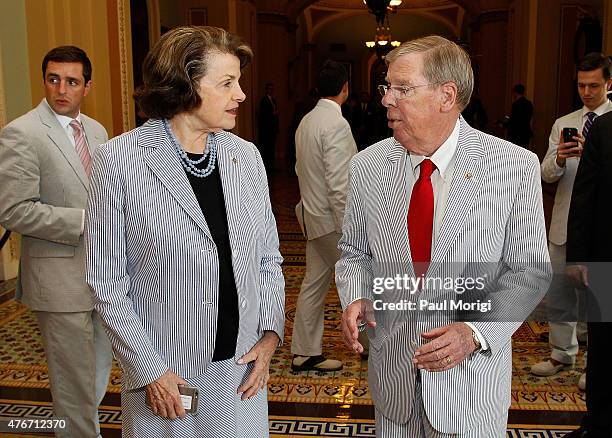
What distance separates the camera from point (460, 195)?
1932 mm

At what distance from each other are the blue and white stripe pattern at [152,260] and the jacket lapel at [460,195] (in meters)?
0.57

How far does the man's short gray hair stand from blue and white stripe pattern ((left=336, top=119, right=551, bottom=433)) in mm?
164

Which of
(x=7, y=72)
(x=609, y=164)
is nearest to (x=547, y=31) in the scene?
(x=7, y=72)

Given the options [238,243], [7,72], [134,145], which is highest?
[7,72]

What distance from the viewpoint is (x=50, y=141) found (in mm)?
3135

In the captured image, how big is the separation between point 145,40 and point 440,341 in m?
10.6

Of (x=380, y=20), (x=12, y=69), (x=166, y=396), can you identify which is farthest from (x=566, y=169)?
(x=380, y=20)

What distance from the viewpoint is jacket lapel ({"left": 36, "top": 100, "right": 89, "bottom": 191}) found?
10.4 feet

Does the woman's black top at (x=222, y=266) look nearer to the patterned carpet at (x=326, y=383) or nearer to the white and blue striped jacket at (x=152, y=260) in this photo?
the white and blue striped jacket at (x=152, y=260)

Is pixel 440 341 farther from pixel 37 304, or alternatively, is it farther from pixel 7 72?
pixel 7 72

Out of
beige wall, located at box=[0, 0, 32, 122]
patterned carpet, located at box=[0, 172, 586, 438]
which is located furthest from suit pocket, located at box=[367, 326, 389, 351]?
beige wall, located at box=[0, 0, 32, 122]

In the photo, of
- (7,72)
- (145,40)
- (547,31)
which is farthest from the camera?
(547,31)

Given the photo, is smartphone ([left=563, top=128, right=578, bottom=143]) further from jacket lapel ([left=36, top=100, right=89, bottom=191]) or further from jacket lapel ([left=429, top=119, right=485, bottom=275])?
jacket lapel ([left=36, top=100, right=89, bottom=191])

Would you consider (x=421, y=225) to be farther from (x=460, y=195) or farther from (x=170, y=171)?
(x=170, y=171)
